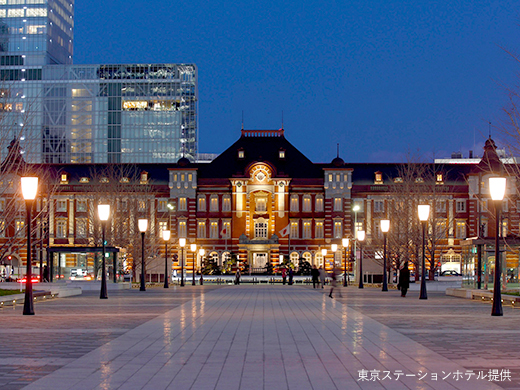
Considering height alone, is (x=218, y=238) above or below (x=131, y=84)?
below

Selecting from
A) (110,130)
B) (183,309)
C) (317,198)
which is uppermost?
(110,130)

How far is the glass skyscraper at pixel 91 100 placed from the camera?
148375 mm

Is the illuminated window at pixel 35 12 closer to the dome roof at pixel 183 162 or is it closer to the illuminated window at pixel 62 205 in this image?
the illuminated window at pixel 62 205

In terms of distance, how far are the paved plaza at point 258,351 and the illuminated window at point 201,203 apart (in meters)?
70.9

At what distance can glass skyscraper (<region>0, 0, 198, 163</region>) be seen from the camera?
148 m

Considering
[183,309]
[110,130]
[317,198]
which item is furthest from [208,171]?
[183,309]

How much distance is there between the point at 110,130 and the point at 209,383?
469 ft

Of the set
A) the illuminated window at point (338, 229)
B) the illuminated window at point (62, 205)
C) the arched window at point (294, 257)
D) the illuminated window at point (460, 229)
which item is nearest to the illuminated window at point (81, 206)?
the illuminated window at point (62, 205)

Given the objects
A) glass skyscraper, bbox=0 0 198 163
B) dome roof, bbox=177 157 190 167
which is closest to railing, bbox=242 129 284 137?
dome roof, bbox=177 157 190 167

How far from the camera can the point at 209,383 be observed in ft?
34.2

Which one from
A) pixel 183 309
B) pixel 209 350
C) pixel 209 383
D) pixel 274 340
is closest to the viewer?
pixel 209 383

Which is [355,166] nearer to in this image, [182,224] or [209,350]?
[182,224]

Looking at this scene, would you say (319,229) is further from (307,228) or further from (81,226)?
(81,226)

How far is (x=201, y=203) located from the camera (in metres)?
94.6
